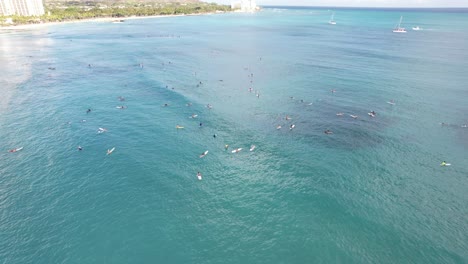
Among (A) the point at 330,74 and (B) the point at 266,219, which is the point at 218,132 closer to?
(B) the point at 266,219

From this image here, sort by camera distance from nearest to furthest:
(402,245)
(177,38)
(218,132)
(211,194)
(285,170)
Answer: (402,245) < (211,194) < (285,170) < (218,132) < (177,38)

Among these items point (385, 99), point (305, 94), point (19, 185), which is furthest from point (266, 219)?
point (385, 99)

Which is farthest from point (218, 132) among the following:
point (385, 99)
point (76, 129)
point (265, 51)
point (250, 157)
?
point (265, 51)

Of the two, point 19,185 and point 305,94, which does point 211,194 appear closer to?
point 19,185

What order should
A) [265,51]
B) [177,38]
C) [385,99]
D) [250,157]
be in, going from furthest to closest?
[177,38], [265,51], [385,99], [250,157]

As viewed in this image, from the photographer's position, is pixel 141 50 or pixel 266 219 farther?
pixel 141 50

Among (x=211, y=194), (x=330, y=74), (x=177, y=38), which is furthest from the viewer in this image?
(x=177, y=38)
